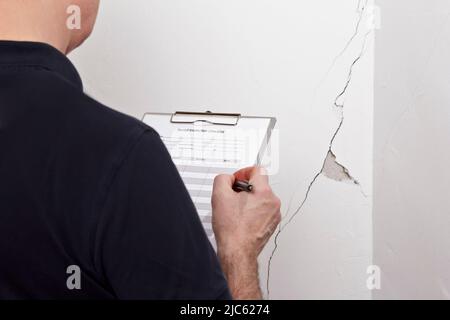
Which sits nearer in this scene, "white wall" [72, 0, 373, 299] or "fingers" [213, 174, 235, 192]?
"fingers" [213, 174, 235, 192]

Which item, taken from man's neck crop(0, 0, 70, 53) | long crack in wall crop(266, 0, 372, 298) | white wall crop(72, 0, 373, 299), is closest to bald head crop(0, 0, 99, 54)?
man's neck crop(0, 0, 70, 53)

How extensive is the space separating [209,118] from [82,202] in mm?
519

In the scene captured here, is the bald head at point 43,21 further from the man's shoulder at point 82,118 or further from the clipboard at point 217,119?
the clipboard at point 217,119

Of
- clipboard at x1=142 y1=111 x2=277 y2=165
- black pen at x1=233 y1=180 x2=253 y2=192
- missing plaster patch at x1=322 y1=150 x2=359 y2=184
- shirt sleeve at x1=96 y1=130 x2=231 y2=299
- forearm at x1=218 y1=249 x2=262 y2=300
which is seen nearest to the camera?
shirt sleeve at x1=96 y1=130 x2=231 y2=299

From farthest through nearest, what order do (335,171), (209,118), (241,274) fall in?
(335,171), (209,118), (241,274)

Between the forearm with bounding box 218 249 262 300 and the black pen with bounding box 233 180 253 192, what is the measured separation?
0.11 metres

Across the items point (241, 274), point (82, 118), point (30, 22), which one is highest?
point (30, 22)

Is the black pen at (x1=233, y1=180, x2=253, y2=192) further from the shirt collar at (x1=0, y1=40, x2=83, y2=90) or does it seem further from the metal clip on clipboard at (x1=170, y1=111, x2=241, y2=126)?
the shirt collar at (x1=0, y1=40, x2=83, y2=90)

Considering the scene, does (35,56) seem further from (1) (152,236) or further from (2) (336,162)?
(2) (336,162)

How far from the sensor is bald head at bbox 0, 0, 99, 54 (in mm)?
679

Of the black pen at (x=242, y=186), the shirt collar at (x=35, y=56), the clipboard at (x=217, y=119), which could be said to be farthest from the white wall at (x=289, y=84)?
the shirt collar at (x=35, y=56)

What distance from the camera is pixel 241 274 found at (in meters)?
0.86

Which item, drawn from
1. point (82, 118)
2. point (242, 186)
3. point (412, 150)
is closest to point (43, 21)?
point (82, 118)
